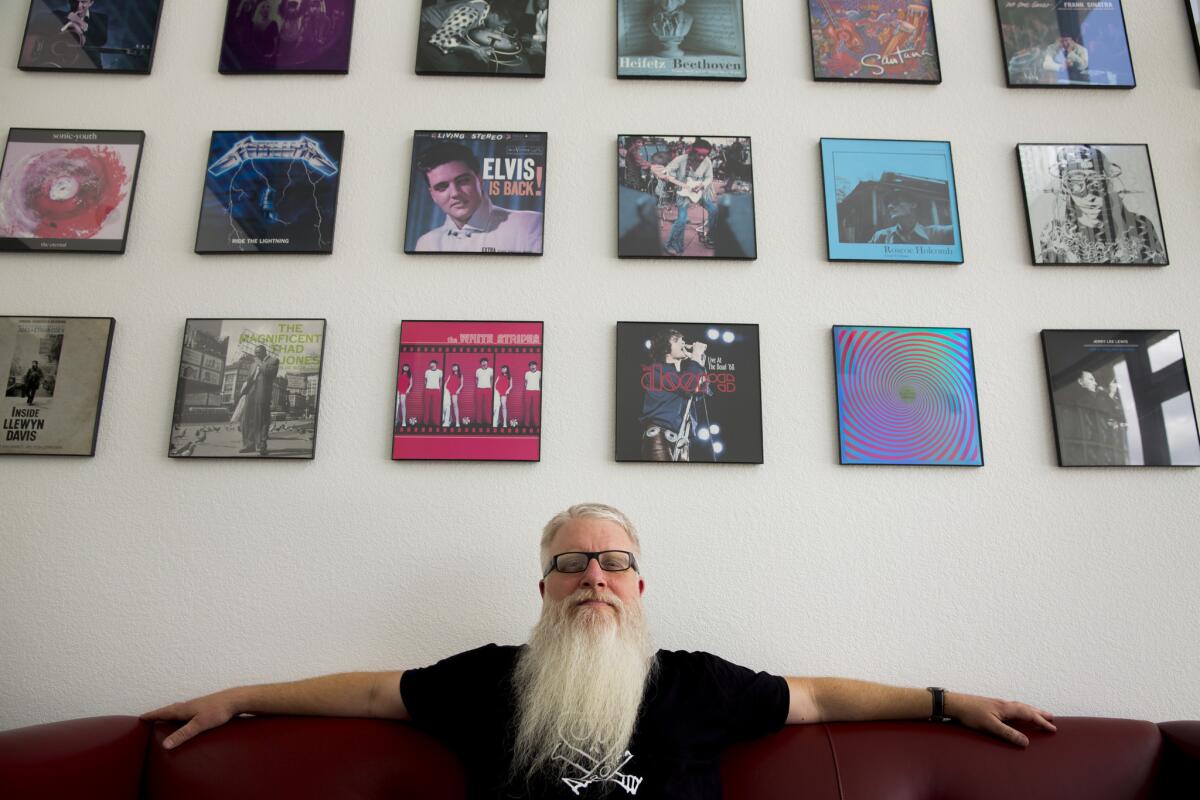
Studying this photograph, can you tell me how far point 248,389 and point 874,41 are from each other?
84.7 inches

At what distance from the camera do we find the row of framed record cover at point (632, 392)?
6.13 feet

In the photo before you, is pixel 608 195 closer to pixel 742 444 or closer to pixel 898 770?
pixel 742 444

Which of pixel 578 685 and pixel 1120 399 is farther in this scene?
pixel 1120 399

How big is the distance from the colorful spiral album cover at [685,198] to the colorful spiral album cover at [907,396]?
0.43 meters

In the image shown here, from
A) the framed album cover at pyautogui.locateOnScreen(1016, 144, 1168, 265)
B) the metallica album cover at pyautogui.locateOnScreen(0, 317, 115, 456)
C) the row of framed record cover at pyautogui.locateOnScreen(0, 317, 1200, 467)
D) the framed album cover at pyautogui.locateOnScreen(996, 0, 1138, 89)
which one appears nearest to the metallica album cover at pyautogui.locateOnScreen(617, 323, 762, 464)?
the row of framed record cover at pyautogui.locateOnScreen(0, 317, 1200, 467)

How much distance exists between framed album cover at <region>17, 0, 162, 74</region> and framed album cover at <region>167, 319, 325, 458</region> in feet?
3.03

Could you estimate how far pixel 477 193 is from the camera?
2027 mm

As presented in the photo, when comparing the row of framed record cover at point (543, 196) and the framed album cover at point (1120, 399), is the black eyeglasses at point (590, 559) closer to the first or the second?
the row of framed record cover at point (543, 196)

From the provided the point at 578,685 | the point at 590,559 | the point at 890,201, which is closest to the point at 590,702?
the point at 578,685

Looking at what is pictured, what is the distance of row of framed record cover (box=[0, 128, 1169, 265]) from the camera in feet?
6.55

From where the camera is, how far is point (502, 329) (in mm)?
1936

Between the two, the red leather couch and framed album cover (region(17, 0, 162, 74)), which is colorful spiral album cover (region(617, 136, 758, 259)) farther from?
framed album cover (region(17, 0, 162, 74))

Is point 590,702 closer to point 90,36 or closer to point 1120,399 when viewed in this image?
point 1120,399

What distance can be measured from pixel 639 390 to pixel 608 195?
61cm
